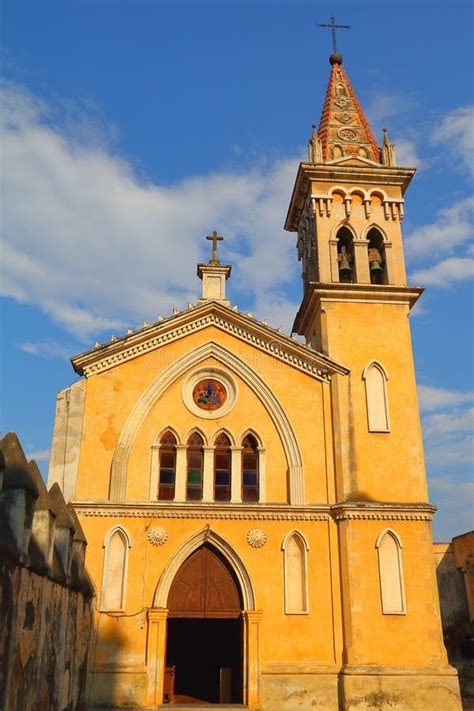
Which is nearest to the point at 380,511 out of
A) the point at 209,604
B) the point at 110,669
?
the point at 209,604

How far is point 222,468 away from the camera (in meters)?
19.7

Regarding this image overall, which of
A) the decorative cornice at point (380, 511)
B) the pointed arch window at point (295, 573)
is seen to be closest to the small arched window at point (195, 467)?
the pointed arch window at point (295, 573)

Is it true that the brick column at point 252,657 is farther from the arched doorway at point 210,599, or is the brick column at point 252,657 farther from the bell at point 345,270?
the bell at point 345,270

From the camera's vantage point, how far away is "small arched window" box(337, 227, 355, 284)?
914 inches

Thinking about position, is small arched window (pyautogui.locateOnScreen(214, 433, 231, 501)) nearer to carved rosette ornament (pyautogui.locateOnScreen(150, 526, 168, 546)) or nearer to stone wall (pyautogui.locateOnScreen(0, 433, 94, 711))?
carved rosette ornament (pyautogui.locateOnScreen(150, 526, 168, 546))

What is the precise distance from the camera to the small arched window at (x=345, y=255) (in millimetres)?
23219

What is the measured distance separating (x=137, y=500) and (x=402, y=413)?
8.18 metres

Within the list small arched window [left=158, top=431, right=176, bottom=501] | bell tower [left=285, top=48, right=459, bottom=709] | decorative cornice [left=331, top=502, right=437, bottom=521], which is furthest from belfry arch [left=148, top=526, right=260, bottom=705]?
decorative cornice [left=331, top=502, right=437, bottom=521]

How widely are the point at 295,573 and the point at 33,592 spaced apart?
9.92m

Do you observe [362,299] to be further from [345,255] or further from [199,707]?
[199,707]

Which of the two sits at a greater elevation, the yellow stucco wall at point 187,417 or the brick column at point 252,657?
the yellow stucco wall at point 187,417

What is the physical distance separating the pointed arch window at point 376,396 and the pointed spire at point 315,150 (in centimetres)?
801

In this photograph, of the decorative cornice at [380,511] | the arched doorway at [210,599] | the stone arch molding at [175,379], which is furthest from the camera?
the stone arch molding at [175,379]

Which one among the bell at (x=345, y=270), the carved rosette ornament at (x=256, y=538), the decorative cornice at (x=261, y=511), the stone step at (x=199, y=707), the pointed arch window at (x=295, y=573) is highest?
the bell at (x=345, y=270)
